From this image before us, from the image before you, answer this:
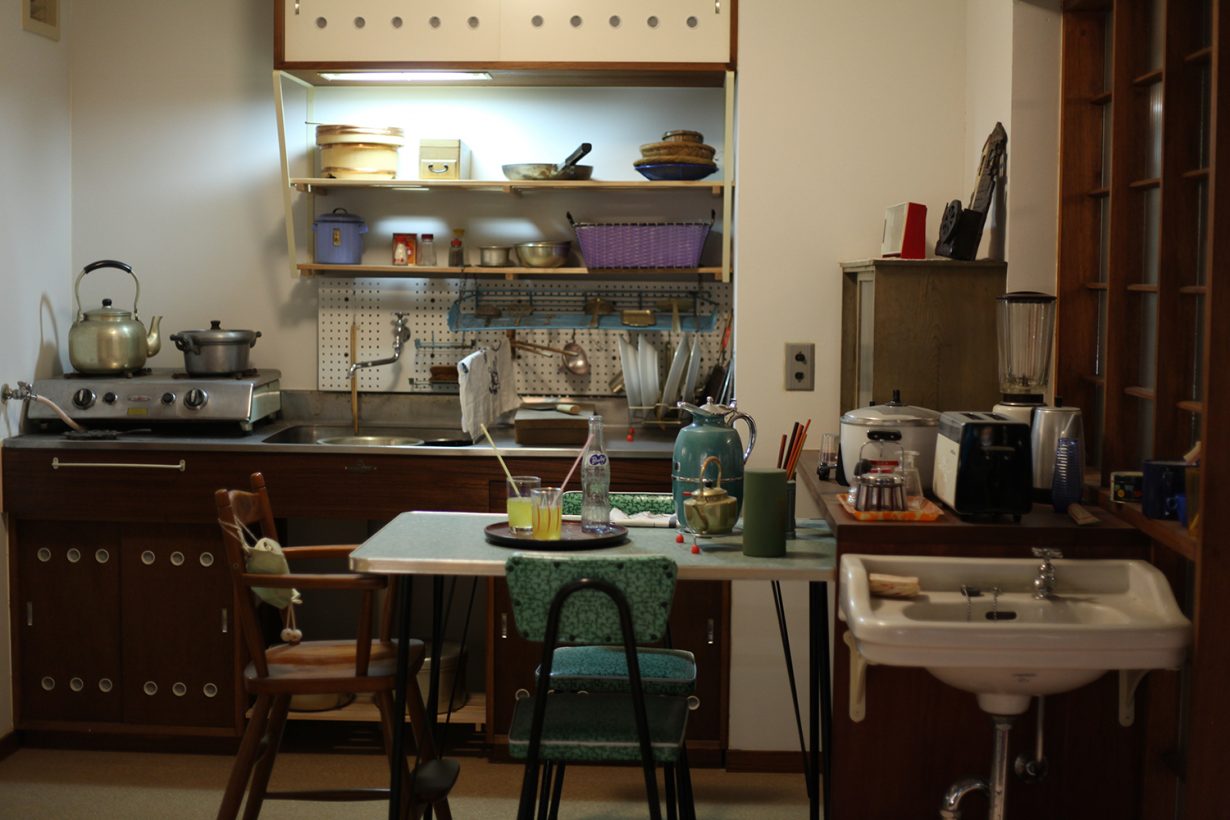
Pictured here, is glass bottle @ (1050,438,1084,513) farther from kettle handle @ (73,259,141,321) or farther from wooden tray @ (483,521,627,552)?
kettle handle @ (73,259,141,321)

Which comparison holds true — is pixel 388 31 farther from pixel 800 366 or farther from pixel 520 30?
pixel 800 366

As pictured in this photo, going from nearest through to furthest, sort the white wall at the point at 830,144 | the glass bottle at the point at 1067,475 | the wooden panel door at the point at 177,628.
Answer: the glass bottle at the point at 1067,475 < the white wall at the point at 830,144 < the wooden panel door at the point at 177,628

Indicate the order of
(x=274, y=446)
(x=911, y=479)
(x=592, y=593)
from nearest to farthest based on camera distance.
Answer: (x=592, y=593)
(x=911, y=479)
(x=274, y=446)

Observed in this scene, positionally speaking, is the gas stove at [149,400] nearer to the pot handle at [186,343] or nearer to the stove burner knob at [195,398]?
the stove burner knob at [195,398]

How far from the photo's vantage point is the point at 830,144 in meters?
Answer: 4.09

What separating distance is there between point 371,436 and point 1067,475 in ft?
8.40

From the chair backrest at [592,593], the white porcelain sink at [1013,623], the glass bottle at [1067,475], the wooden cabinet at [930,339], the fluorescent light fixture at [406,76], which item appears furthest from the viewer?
the fluorescent light fixture at [406,76]

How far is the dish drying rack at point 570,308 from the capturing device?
471cm

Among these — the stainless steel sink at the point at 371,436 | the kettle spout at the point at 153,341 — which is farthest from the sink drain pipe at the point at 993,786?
the kettle spout at the point at 153,341

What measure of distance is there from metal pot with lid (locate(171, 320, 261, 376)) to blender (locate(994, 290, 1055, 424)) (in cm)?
257

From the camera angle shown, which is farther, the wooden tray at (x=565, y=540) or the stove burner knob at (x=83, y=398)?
the stove burner knob at (x=83, y=398)

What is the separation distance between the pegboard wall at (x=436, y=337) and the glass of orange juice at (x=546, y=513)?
1.93 meters

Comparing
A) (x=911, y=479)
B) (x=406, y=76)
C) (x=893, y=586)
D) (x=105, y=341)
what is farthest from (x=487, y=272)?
(x=893, y=586)

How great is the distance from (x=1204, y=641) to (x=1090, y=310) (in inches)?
44.1
